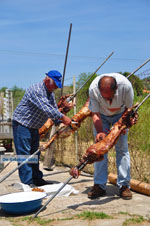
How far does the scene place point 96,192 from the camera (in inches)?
175

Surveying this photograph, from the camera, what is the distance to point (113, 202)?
416 cm

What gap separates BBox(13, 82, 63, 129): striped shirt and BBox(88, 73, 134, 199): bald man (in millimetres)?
638

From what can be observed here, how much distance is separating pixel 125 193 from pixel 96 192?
398 millimetres

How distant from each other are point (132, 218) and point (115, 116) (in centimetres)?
152

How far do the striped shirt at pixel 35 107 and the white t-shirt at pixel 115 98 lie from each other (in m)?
0.64

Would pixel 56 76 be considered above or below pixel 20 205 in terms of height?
above

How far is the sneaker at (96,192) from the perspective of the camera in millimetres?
4406

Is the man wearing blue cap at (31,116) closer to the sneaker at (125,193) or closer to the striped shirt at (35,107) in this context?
the striped shirt at (35,107)

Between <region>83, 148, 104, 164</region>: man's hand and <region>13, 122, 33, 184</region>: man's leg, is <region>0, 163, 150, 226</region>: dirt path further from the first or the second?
<region>83, 148, 104, 164</region>: man's hand

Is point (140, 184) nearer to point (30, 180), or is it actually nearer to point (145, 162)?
point (145, 162)

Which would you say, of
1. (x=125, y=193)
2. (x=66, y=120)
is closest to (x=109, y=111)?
(x=66, y=120)

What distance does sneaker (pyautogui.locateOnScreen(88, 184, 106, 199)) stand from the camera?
4406mm

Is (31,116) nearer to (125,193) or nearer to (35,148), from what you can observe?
(35,148)

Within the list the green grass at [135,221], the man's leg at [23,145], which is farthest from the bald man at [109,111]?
the man's leg at [23,145]
